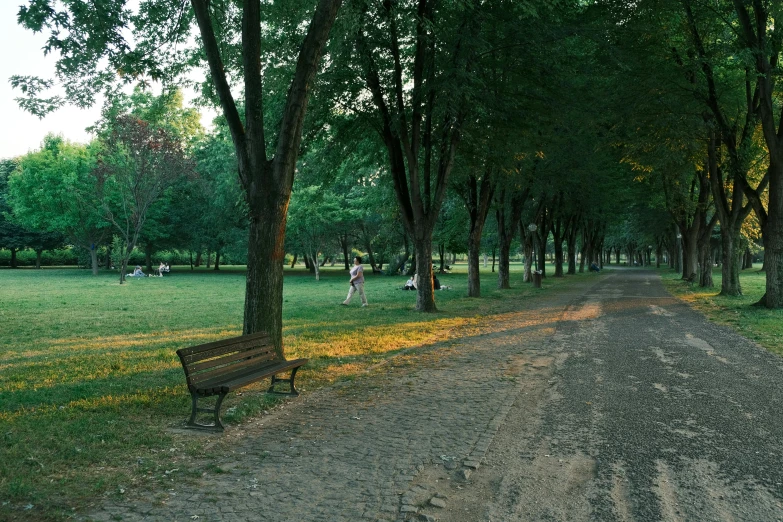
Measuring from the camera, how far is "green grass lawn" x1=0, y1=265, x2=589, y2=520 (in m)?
4.46

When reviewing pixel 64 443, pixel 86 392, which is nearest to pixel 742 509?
pixel 64 443

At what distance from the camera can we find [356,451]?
5.07 meters

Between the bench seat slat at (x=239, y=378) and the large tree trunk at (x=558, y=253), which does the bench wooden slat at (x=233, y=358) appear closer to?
the bench seat slat at (x=239, y=378)

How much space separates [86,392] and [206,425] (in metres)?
2.32

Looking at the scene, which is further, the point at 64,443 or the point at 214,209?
the point at 214,209

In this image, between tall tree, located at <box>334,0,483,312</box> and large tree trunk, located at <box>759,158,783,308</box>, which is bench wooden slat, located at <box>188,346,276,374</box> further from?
large tree trunk, located at <box>759,158,783,308</box>

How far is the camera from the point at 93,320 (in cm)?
1541

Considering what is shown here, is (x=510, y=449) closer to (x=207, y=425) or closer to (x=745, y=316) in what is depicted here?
(x=207, y=425)

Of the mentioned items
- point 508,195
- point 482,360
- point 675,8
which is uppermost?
point 675,8

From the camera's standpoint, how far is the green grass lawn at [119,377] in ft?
14.6

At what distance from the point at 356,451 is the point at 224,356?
202 cm

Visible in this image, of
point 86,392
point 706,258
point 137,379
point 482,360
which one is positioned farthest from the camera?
point 706,258

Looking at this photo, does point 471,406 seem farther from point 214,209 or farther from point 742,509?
point 214,209

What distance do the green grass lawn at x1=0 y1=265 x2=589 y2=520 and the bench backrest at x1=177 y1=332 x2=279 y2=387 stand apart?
48 centimetres
